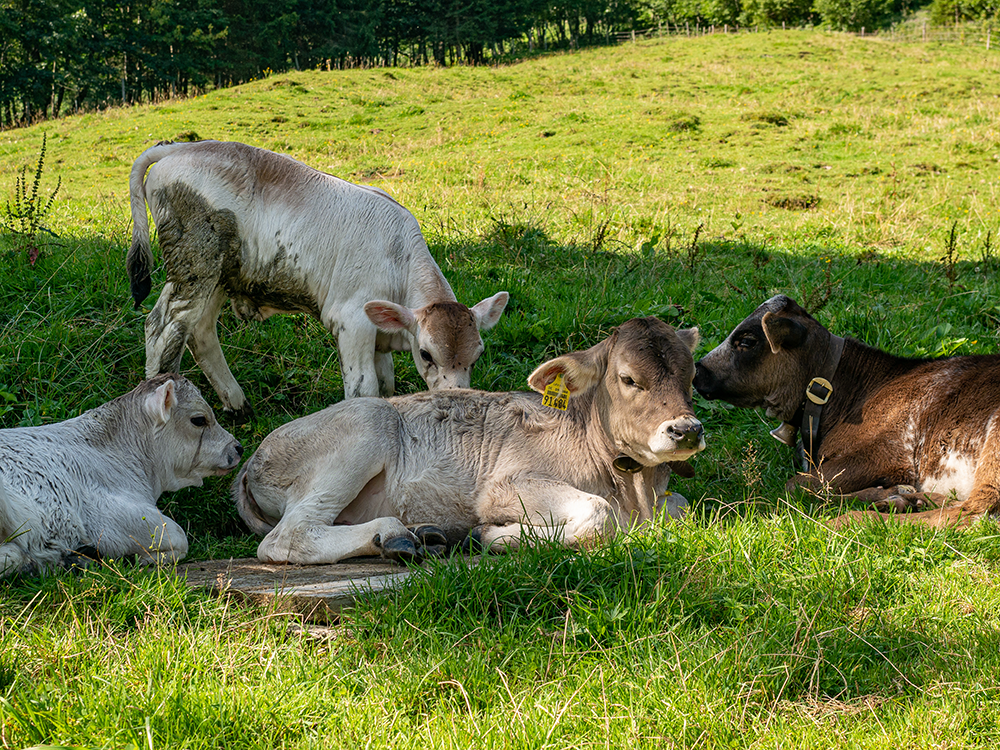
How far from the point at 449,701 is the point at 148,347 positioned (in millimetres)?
4884

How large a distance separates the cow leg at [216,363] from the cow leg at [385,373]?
1.16m

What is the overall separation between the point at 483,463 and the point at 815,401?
2.59 m

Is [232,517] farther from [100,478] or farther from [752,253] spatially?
[752,253]

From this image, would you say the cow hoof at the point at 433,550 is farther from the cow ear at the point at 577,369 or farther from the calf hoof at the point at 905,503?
the calf hoof at the point at 905,503

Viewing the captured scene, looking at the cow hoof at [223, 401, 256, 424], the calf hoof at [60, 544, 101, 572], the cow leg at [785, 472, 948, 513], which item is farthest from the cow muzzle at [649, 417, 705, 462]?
the cow hoof at [223, 401, 256, 424]

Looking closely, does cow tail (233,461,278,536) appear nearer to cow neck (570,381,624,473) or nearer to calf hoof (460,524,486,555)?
calf hoof (460,524,486,555)

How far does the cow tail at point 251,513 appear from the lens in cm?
583

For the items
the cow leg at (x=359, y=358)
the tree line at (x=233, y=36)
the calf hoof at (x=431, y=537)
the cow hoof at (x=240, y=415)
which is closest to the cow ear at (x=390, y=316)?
the cow leg at (x=359, y=358)

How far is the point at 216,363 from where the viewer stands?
24.6 feet

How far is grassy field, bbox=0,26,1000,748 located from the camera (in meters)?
3.33

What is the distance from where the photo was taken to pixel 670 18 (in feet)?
272

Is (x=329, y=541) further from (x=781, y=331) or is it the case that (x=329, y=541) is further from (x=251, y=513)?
(x=781, y=331)

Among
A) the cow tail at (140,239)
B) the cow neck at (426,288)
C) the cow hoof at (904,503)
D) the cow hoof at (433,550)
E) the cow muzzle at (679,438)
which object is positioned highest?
the cow tail at (140,239)

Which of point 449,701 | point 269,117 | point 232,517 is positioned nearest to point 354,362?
point 232,517
